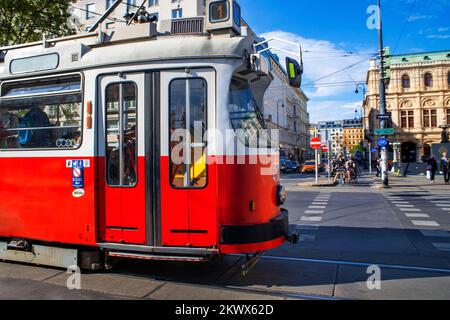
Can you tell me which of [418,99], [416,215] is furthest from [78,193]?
[418,99]

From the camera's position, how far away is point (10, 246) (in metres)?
5.84

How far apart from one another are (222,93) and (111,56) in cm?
163

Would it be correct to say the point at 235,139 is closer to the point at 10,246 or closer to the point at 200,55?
the point at 200,55

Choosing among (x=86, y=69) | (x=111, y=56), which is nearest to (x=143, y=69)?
(x=111, y=56)

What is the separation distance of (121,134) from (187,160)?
1000mm

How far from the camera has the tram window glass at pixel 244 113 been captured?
15.9ft

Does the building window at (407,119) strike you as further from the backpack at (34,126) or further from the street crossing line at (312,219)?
the backpack at (34,126)

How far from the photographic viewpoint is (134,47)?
5066 millimetres

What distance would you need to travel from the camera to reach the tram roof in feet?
15.8

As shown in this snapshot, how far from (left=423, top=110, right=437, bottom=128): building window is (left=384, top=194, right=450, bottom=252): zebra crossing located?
6043 cm

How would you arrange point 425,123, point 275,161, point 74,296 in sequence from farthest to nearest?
1. point 425,123
2. point 275,161
3. point 74,296

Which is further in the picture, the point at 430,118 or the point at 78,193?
the point at 430,118

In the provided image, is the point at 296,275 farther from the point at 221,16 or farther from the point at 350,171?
the point at 350,171
